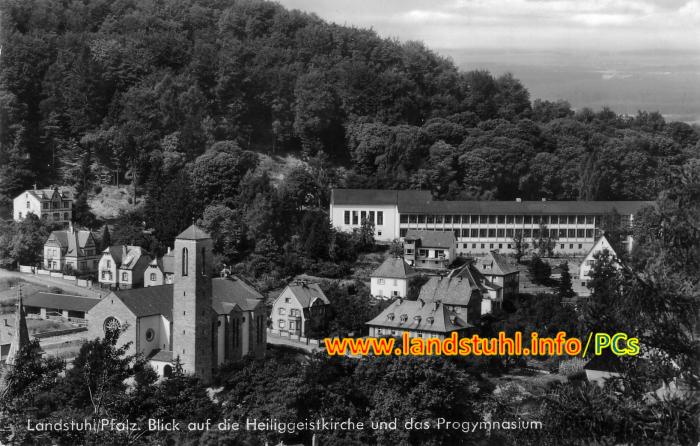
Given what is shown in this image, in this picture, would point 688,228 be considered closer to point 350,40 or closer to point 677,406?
point 677,406

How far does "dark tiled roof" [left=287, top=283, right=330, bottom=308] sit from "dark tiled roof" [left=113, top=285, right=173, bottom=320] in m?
5.36

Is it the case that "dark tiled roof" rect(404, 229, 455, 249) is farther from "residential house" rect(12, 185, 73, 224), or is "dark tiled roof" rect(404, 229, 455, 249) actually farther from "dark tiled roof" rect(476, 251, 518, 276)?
"residential house" rect(12, 185, 73, 224)

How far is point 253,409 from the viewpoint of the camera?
20.3m

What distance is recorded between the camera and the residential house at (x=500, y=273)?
34.5 m

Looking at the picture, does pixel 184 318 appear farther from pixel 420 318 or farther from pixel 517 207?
pixel 517 207

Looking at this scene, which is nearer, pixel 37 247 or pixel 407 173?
pixel 37 247

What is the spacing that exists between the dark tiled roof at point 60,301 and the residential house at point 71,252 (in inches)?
163

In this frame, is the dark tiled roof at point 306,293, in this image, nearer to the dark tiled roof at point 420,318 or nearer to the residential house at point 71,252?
the dark tiled roof at point 420,318

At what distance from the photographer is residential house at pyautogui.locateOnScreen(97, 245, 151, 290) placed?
36281mm

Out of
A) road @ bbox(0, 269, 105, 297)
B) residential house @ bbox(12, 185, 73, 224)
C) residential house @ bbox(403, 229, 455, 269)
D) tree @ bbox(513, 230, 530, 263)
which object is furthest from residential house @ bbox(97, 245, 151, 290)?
tree @ bbox(513, 230, 530, 263)

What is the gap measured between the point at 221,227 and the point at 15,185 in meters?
11.6

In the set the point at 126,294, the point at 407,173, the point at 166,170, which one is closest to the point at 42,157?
the point at 166,170

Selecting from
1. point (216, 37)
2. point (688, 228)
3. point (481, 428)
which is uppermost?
point (216, 37)

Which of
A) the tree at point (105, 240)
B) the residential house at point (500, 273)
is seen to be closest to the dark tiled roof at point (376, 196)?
the residential house at point (500, 273)
